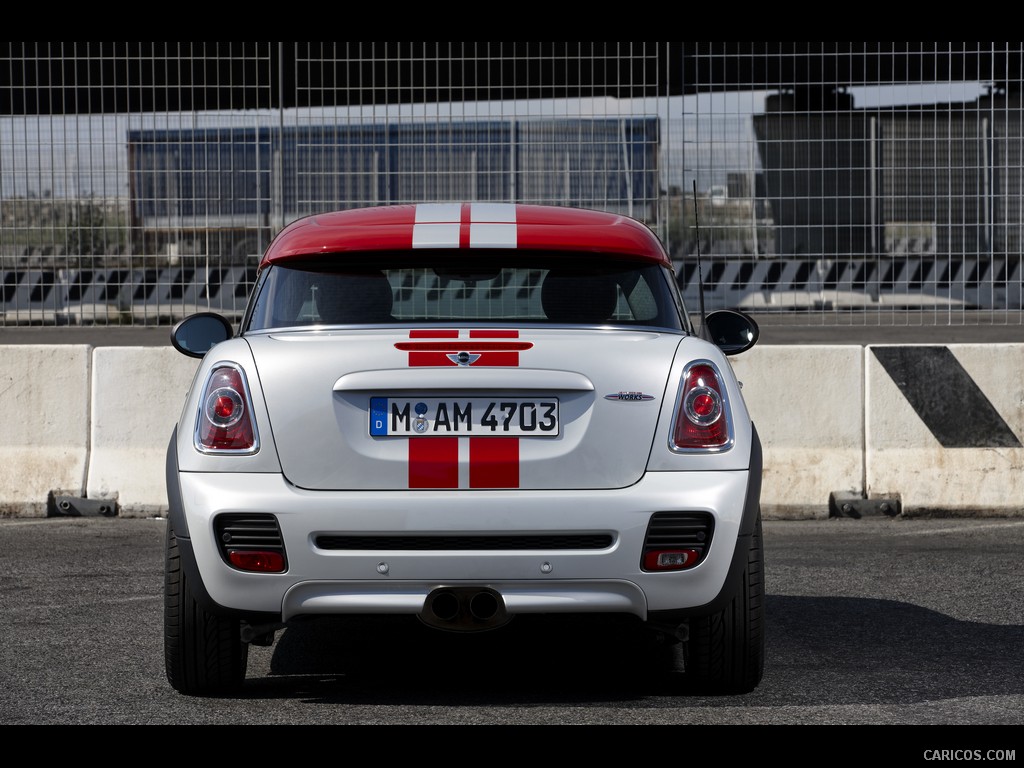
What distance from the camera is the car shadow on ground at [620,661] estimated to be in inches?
186

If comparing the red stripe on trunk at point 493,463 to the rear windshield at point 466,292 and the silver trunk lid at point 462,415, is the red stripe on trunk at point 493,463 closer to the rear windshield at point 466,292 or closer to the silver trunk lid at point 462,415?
the silver trunk lid at point 462,415

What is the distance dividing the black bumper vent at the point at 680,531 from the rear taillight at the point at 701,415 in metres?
0.20

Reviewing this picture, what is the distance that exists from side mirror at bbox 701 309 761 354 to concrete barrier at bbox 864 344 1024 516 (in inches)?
133

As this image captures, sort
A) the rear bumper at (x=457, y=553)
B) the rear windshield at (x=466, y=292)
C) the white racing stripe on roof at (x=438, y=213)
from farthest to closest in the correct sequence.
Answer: the white racing stripe on roof at (x=438, y=213) < the rear windshield at (x=466, y=292) < the rear bumper at (x=457, y=553)

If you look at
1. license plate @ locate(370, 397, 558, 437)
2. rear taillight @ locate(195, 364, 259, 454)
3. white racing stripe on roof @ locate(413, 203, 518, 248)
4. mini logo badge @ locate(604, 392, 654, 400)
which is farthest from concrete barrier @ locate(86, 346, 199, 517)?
mini logo badge @ locate(604, 392, 654, 400)

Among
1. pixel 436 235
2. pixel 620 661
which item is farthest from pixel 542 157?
pixel 620 661

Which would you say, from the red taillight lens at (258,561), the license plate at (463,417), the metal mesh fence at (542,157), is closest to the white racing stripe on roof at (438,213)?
the license plate at (463,417)

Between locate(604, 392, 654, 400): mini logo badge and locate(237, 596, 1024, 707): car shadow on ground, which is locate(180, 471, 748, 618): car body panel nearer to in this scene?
locate(604, 392, 654, 400): mini logo badge

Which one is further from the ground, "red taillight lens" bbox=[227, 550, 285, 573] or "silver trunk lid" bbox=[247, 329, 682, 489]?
"silver trunk lid" bbox=[247, 329, 682, 489]

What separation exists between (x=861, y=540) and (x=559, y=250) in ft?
12.0

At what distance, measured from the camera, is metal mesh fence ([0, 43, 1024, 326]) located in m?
10.6

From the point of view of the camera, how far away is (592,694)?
4.71 m
